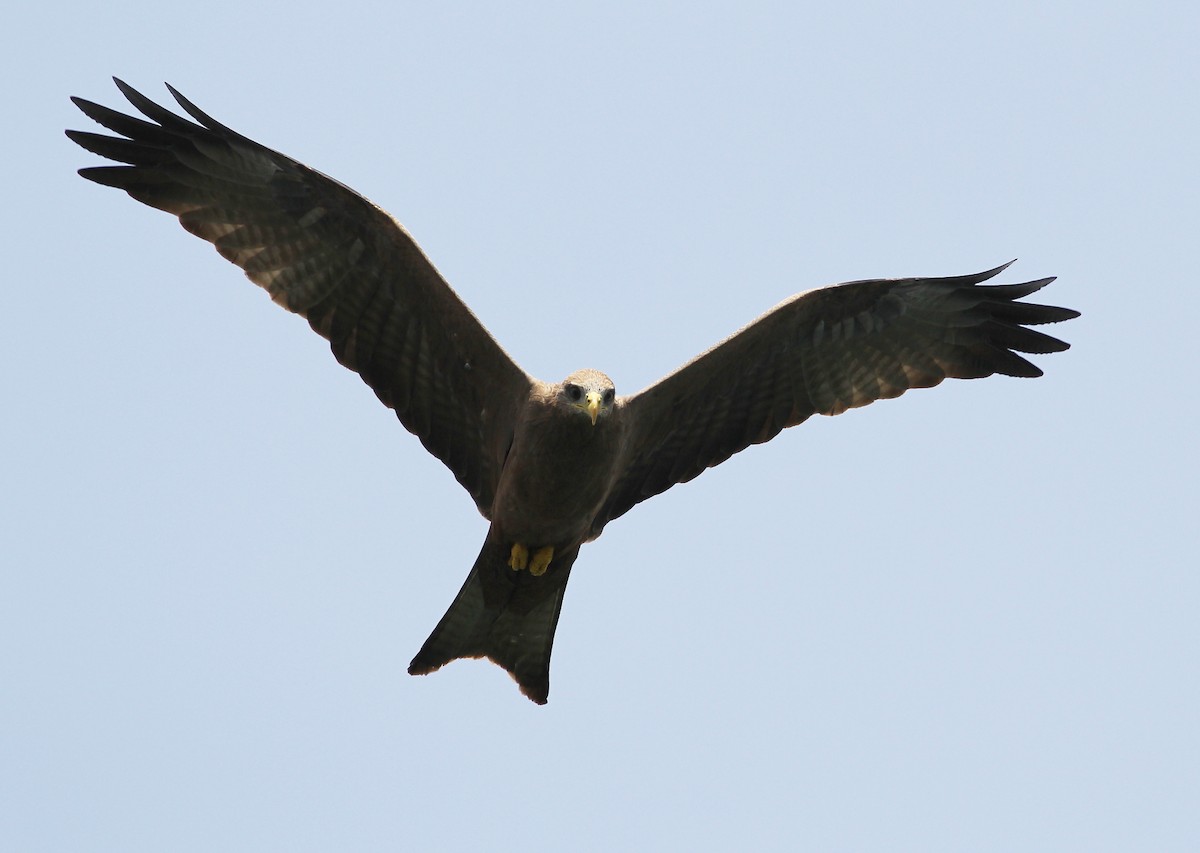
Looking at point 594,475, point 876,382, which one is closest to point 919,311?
point 876,382

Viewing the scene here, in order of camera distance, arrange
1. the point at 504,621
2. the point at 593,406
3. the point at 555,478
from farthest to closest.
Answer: the point at 504,621 < the point at 555,478 < the point at 593,406

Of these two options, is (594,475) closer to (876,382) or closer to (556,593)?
(556,593)

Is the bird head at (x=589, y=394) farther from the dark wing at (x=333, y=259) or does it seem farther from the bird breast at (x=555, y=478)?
the dark wing at (x=333, y=259)

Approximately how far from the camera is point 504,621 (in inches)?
439

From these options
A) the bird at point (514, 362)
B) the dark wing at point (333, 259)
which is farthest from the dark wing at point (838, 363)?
the dark wing at point (333, 259)

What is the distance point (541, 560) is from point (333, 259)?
2.30 metres

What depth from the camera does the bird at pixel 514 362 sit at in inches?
405

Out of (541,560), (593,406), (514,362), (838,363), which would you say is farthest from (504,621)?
(838,363)

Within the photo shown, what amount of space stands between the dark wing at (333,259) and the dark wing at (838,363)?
1171 millimetres

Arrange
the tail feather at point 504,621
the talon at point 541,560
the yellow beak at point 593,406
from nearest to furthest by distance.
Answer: the yellow beak at point 593,406, the talon at point 541,560, the tail feather at point 504,621

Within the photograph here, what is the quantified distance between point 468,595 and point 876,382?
122 inches

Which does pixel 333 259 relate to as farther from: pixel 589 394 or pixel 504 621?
pixel 504 621

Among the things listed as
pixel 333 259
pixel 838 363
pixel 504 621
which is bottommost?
pixel 504 621

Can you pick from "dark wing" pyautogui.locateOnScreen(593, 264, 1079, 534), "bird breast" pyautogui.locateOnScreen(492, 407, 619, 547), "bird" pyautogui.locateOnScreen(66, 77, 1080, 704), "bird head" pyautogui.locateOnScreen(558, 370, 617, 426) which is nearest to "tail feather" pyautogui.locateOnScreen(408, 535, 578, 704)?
"bird" pyautogui.locateOnScreen(66, 77, 1080, 704)
